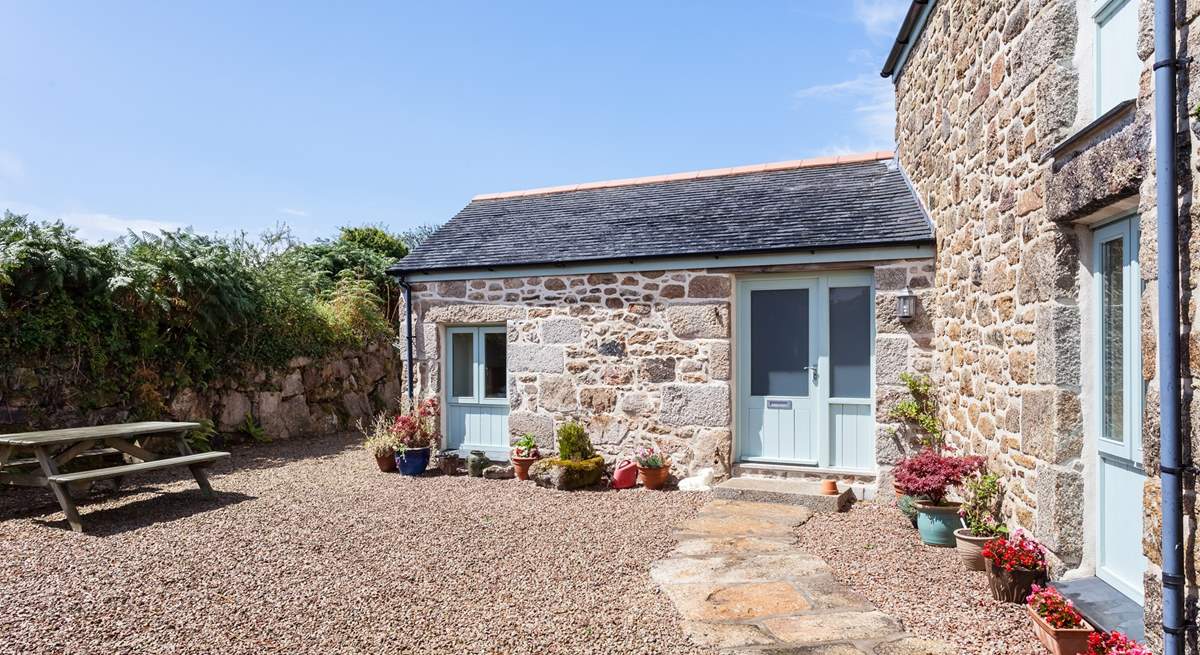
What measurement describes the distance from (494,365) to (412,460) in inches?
59.8

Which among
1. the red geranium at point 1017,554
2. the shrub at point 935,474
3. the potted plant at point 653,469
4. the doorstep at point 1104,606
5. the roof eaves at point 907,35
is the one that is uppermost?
the roof eaves at point 907,35

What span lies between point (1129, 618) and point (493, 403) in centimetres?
673

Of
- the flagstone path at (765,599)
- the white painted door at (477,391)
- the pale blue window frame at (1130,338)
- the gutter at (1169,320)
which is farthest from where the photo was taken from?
the white painted door at (477,391)

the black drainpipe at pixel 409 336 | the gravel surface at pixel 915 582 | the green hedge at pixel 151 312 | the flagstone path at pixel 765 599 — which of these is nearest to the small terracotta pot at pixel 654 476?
the flagstone path at pixel 765 599

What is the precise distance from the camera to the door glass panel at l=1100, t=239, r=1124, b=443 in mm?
3512

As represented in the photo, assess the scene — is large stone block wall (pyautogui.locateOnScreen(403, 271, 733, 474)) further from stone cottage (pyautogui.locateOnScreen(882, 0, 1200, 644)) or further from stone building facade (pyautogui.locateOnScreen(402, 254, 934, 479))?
stone cottage (pyautogui.locateOnScreen(882, 0, 1200, 644))

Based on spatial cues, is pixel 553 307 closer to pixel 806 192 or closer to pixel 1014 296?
pixel 806 192

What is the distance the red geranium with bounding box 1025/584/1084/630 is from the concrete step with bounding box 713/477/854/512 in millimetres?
2995

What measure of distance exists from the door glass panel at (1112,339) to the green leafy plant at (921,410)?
9.26 feet

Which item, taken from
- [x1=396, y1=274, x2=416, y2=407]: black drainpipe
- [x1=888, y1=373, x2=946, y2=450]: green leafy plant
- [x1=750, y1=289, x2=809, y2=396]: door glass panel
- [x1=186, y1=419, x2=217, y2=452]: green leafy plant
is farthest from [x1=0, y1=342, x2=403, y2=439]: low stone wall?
[x1=888, y1=373, x2=946, y2=450]: green leafy plant

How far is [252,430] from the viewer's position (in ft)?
35.1

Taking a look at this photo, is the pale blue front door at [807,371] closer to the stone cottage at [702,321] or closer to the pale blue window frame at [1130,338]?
the stone cottage at [702,321]

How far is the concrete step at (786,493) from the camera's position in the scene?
6383 millimetres

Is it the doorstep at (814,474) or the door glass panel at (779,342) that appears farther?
the door glass panel at (779,342)
